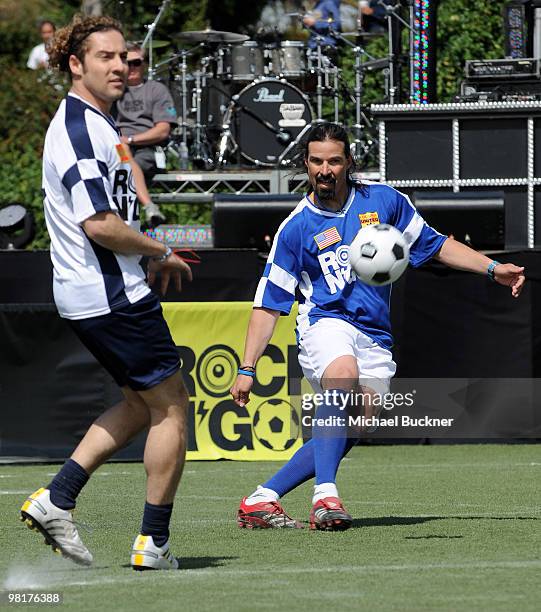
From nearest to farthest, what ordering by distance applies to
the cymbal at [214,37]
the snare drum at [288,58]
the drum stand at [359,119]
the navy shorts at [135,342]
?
the navy shorts at [135,342] → the drum stand at [359,119] → the cymbal at [214,37] → the snare drum at [288,58]

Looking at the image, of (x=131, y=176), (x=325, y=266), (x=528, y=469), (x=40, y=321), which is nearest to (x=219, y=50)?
(x=40, y=321)

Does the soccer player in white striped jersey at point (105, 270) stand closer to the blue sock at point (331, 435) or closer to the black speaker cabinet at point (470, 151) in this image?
the blue sock at point (331, 435)

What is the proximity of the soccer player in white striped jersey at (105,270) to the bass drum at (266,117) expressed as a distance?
1199 cm

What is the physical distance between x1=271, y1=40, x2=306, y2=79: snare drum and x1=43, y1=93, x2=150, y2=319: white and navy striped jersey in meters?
13.2

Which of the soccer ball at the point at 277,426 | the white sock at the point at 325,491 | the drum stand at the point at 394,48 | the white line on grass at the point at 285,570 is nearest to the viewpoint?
the white line on grass at the point at 285,570

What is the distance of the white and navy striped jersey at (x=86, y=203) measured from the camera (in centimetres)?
516

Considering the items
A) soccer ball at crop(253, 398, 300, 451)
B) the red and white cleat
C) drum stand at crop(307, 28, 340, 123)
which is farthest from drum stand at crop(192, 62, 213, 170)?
the red and white cleat

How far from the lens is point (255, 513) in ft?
22.4

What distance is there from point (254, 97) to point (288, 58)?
104 cm

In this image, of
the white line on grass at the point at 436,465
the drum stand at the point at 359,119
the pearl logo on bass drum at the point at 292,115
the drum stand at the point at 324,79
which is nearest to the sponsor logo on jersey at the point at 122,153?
the white line on grass at the point at 436,465

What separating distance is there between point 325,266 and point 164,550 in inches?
79.7

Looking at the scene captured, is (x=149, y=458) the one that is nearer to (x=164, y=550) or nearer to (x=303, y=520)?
(x=164, y=550)

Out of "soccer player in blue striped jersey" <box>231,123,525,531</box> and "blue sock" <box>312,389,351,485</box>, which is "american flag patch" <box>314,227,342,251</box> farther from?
"blue sock" <box>312,389,351,485</box>

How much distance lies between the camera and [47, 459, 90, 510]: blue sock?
5344mm
